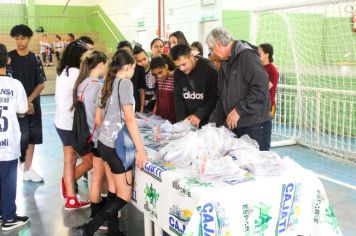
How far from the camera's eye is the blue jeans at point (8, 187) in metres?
2.78

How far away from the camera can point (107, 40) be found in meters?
14.7

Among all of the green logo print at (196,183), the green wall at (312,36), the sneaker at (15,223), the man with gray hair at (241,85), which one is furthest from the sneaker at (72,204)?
the green wall at (312,36)

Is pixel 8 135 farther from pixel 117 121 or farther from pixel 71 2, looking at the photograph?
pixel 71 2

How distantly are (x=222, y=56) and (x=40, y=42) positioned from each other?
1250 cm

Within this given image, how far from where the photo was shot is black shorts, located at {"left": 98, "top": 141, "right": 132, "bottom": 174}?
233cm

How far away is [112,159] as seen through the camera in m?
2.34

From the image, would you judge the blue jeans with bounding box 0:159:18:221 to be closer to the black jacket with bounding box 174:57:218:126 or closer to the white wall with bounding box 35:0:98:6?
the black jacket with bounding box 174:57:218:126

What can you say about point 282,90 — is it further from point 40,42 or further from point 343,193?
point 40,42

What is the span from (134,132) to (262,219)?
2.98ft

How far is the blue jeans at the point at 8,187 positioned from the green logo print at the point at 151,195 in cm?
117

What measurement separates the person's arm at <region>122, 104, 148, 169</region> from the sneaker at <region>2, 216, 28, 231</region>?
1.28 meters

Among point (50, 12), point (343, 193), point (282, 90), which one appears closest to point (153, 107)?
point (343, 193)

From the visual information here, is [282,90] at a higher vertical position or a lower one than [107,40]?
lower

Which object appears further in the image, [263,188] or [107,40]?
[107,40]
